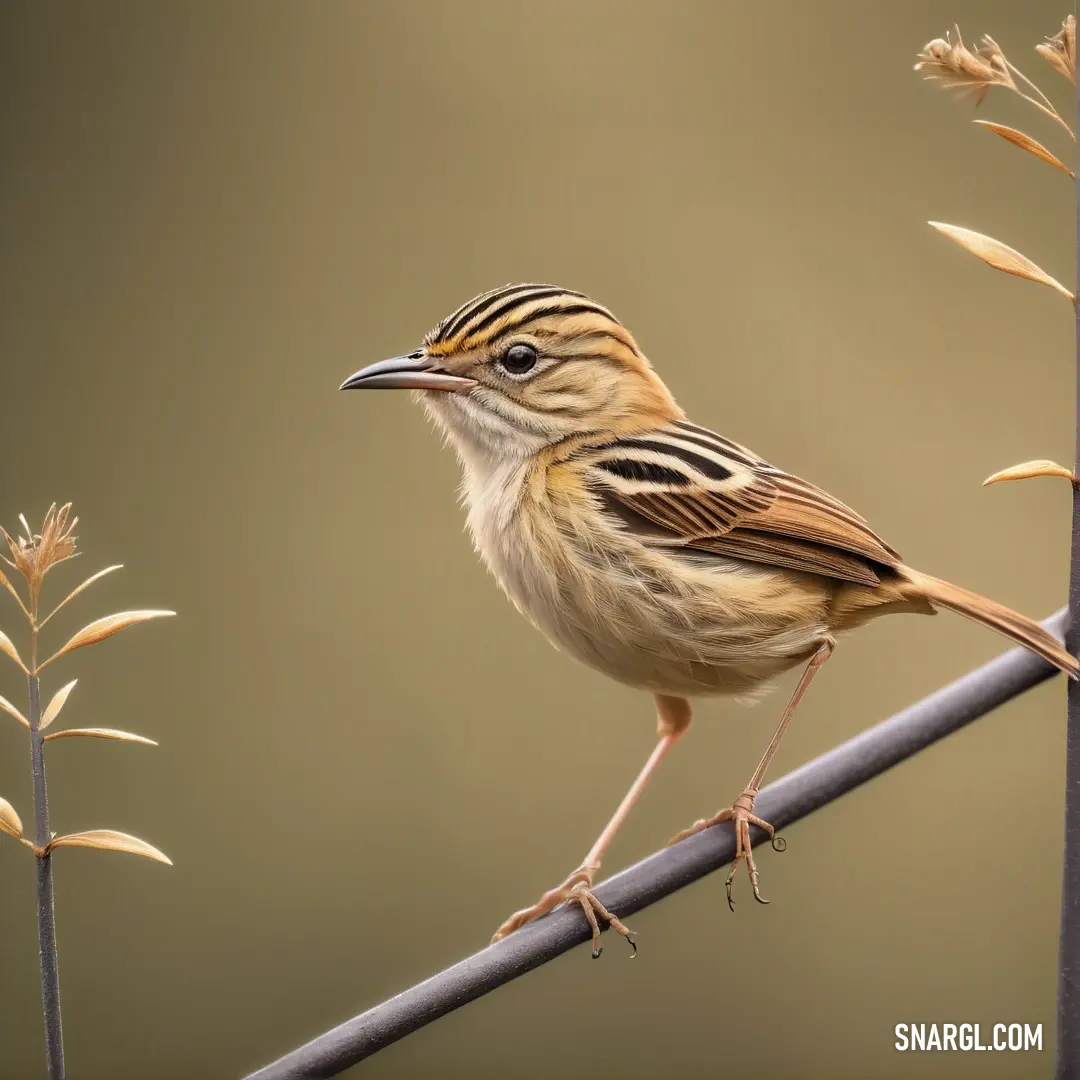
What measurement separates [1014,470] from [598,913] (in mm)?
848

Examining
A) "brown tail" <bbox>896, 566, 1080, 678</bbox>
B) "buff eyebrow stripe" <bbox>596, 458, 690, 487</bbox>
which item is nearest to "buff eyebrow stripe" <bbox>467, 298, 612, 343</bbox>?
"buff eyebrow stripe" <bbox>596, 458, 690, 487</bbox>

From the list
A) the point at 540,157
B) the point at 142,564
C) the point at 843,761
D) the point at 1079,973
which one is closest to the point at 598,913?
the point at 843,761

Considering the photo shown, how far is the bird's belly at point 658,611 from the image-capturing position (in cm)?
223

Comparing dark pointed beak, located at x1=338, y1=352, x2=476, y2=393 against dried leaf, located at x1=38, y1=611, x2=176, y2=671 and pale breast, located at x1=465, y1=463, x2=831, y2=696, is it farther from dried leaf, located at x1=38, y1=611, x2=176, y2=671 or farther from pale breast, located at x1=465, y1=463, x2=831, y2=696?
dried leaf, located at x1=38, y1=611, x2=176, y2=671

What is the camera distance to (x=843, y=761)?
1.48 m

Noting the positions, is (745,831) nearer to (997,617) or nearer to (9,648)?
(997,617)


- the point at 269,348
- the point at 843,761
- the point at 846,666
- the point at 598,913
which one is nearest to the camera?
the point at 843,761

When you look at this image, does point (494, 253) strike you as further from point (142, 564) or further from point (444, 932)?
point (444, 932)

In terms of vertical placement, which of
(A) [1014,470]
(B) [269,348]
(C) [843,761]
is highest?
(B) [269,348]

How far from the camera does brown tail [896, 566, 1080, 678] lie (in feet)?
4.21

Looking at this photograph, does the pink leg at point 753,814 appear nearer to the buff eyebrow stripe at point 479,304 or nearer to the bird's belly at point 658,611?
the bird's belly at point 658,611

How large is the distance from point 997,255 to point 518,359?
130 centimetres

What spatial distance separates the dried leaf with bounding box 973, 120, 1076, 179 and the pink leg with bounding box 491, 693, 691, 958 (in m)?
1.04

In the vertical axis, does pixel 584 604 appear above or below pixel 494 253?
below
